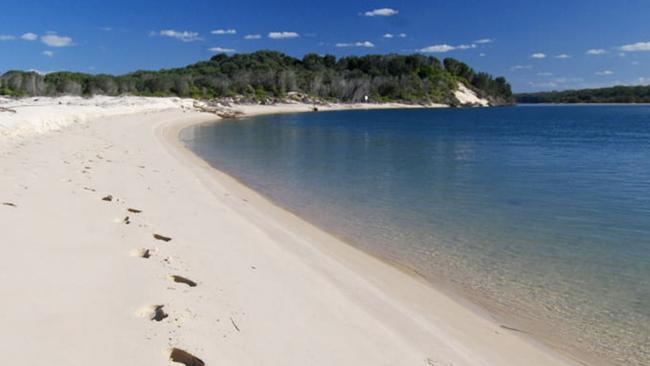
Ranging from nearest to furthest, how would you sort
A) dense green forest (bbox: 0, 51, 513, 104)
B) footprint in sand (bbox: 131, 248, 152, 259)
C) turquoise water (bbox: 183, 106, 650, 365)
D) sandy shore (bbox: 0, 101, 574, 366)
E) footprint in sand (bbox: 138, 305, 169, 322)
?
sandy shore (bbox: 0, 101, 574, 366), footprint in sand (bbox: 138, 305, 169, 322), footprint in sand (bbox: 131, 248, 152, 259), turquoise water (bbox: 183, 106, 650, 365), dense green forest (bbox: 0, 51, 513, 104)

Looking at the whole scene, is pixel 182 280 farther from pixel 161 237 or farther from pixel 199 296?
pixel 161 237

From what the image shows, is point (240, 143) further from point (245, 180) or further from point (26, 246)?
point (26, 246)

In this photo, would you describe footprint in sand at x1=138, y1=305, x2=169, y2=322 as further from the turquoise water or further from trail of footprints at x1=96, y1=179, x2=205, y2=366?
the turquoise water

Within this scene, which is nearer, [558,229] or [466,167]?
[558,229]

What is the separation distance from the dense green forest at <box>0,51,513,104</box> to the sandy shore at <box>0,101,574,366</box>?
77.8 metres

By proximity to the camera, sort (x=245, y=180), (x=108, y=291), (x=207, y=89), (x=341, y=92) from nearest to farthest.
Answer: (x=108, y=291) < (x=245, y=180) < (x=207, y=89) < (x=341, y=92)

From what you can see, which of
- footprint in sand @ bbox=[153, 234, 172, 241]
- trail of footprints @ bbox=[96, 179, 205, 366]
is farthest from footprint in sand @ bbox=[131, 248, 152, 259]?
footprint in sand @ bbox=[153, 234, 172, 241]

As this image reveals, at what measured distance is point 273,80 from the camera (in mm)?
138250

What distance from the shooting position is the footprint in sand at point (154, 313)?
4164mm

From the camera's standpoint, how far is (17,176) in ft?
31.5

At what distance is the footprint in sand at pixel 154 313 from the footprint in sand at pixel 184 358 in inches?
23.7

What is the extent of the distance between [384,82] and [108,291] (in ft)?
564

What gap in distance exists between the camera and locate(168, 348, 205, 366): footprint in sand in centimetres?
355

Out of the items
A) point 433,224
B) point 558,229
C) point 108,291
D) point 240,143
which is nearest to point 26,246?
point 108,291
